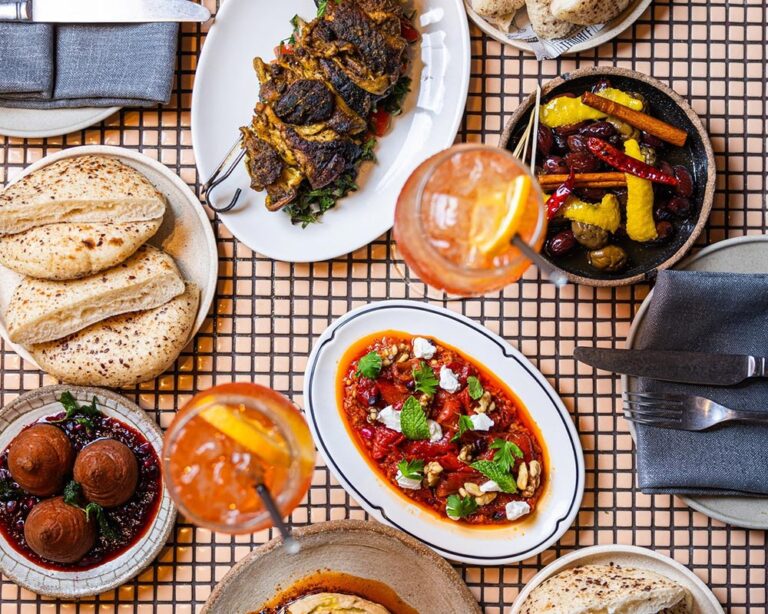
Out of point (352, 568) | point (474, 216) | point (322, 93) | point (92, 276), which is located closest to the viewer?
point (474, 216)

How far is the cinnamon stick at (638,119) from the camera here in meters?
2.22

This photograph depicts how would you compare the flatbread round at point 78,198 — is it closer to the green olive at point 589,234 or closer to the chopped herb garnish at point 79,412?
the chopped herb garnish at point 79,412

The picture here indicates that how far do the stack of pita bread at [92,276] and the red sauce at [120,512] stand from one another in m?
0.14

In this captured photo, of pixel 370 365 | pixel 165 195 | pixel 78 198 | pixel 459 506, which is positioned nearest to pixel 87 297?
pixel 78 198

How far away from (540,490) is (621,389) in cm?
36

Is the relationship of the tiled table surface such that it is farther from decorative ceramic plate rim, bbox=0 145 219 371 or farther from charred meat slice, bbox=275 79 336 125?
charred meat slice, bbox=275 79 336 125

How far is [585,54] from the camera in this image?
2383 mm

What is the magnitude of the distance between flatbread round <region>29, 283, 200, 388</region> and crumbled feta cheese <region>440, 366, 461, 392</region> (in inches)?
26.7

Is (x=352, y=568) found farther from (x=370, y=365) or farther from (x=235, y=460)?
(x=235, y=460)

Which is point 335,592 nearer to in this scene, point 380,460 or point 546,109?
point 380,460

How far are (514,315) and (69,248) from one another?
1178mm

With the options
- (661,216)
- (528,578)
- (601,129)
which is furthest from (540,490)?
(601,129)

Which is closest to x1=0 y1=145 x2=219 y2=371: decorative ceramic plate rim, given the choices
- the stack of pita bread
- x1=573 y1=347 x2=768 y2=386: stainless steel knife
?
the stack of pita bread

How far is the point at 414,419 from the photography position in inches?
89.9
